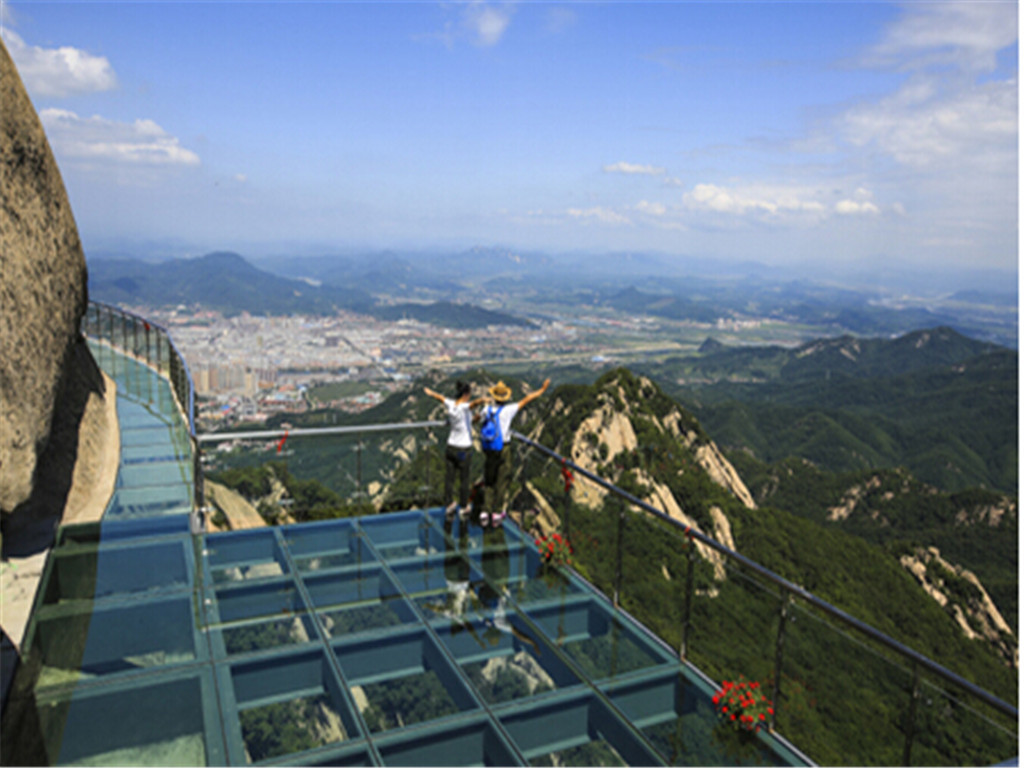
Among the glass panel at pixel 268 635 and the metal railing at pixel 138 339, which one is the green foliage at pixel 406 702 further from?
the metal railing at pixel 138 339

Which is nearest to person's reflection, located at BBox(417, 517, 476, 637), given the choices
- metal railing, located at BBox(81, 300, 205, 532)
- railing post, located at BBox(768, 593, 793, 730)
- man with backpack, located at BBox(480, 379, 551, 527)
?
man with backpack, located at BBox(480, 379, 551, 527)

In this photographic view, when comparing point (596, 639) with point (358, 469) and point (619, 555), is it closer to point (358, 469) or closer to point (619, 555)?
point (619, 555)

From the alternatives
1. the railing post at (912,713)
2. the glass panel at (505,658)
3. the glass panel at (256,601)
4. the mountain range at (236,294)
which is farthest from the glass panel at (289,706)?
the mountain range at (236,294)

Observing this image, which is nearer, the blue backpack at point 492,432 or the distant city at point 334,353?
the blue backpack at point 492,432

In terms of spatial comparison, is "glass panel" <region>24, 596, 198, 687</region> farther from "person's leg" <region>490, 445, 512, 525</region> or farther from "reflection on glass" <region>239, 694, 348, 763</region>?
"person's leg" <region>490, 445, 512, 525</region>

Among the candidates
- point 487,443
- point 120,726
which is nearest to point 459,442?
point 487,443
